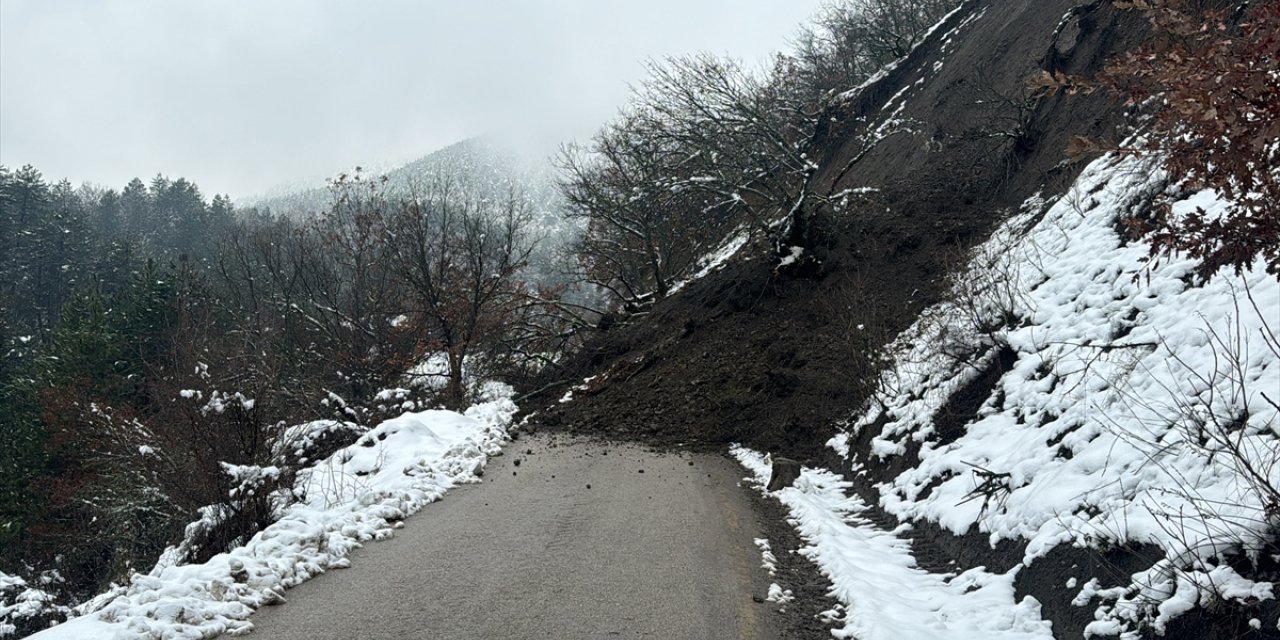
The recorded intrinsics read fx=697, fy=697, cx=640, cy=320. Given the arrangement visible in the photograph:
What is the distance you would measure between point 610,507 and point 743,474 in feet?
11.1

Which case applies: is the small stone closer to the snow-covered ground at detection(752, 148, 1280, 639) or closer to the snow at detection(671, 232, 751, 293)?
the snow-covered ground at detection(752, 148, 1280, 639)

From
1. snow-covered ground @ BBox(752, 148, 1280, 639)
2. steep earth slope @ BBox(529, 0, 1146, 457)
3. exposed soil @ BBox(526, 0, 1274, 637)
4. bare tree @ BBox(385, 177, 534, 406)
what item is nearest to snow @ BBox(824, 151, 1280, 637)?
snow-covered ground @ BBox(752, 148, 1280, 639)

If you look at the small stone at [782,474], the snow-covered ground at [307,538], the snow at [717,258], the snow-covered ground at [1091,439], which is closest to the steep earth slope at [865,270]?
the snow at [717,258]

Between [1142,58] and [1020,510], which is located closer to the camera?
[1142,58]

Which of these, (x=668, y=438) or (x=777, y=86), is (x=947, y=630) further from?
(x=777, y=86)

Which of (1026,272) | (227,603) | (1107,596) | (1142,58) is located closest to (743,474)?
(1026,272)

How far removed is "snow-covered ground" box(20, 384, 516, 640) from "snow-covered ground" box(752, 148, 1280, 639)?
4168 mm

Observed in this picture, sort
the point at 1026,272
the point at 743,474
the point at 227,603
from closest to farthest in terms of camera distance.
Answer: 1. the point at 227,603
2. the point at 1026,272
3. the point at 743,474

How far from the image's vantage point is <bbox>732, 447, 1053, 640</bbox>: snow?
15.5 feet

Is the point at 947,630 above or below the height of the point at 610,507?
below

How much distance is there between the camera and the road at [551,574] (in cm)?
454

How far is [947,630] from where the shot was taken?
4.83 m

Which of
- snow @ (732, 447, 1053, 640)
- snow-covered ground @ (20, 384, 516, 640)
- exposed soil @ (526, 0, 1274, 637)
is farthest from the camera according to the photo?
exposed soil @ (526, 0, 1274, 637)

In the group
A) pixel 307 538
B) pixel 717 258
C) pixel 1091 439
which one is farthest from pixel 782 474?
pixel 717 258
